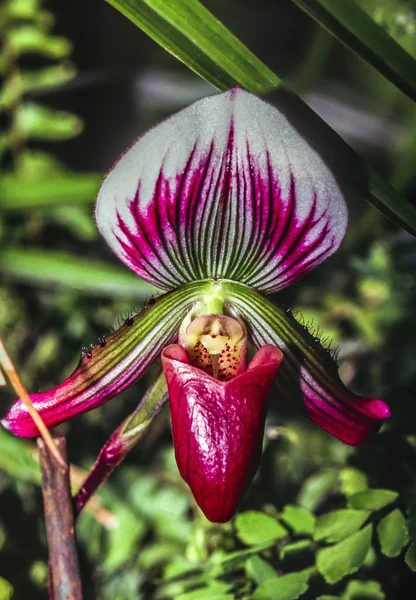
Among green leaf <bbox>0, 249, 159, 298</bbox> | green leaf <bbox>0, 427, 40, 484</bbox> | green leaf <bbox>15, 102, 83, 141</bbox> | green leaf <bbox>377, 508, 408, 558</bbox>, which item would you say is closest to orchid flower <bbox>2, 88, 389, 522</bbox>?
green leaf <bbox>377, 508, 408, 558</bbox>

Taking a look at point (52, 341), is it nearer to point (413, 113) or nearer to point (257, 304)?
point (257, 304)

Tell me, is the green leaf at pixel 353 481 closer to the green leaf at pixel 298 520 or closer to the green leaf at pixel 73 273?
the green leaf at pixel 298 520

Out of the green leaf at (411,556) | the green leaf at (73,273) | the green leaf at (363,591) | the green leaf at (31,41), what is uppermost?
the green leaf at (31,41)

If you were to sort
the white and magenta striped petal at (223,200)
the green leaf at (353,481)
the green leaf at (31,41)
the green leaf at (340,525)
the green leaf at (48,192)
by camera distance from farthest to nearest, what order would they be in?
the green leaf at (31,41) < the green leaf at (48,192) < the green leaf at (353,481) < the green leaf at (340,525) < the white and magenta striped petal at (223,200)

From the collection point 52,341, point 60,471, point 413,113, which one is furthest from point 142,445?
point 413,113

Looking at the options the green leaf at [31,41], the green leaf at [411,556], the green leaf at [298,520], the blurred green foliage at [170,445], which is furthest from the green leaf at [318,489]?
the green leaf at [31,41]

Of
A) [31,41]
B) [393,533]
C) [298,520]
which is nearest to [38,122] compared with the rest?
[31,41]

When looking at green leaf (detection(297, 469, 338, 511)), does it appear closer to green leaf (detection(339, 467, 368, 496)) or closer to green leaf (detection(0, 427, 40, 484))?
green leaf (detection(339, 467, 368, 496))

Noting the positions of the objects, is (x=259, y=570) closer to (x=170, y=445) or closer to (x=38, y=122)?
(x=170, y=445)

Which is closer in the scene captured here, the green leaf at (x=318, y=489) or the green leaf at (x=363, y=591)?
the green leaf at (x=363, y=591)
